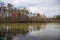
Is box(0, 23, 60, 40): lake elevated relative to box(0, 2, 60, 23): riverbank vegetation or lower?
lower

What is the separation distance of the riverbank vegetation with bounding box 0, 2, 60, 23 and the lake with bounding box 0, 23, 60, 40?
45mm

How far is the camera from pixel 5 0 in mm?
1790

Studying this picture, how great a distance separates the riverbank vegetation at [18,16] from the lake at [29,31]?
0.15 feet

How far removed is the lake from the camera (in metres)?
1.71

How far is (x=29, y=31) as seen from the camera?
69.2 inches

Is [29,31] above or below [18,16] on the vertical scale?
below

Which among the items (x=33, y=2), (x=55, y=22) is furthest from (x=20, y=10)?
(x=55, y=22)

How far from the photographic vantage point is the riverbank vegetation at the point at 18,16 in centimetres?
176

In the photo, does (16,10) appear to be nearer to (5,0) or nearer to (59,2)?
(5,0)

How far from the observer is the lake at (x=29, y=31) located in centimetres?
171

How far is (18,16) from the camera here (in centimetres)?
177

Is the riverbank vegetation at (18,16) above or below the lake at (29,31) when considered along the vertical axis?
above

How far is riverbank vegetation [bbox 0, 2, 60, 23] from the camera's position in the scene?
1762 millimetres

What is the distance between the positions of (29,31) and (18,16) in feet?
0.67
